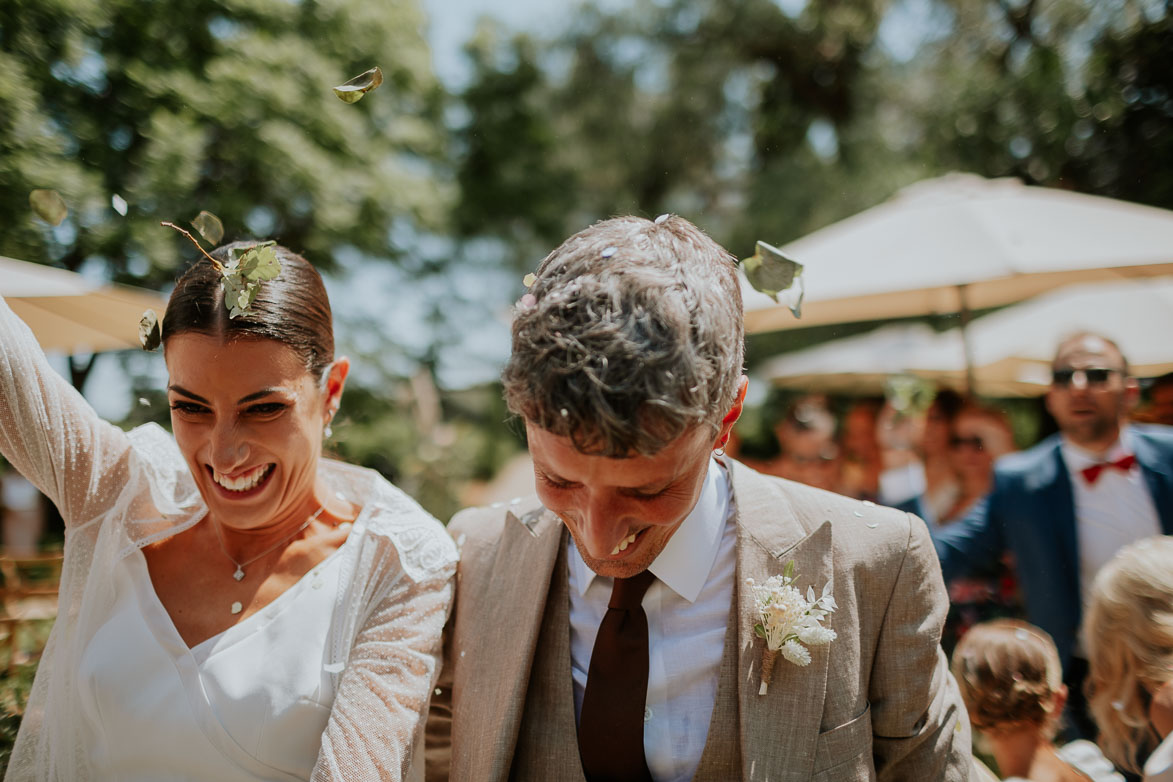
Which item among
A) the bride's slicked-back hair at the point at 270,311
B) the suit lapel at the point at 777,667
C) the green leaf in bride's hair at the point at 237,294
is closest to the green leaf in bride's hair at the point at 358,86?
the bride's slicked-back hair at the point at 270,311

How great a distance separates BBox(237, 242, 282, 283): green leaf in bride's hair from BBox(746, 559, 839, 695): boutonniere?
1.40 meters

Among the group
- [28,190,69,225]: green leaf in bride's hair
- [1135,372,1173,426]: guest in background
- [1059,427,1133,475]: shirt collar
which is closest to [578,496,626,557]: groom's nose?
[28,190,69,225]: green leaf in bride's hair

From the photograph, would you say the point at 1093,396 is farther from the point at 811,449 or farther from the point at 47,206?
the point at 47,206

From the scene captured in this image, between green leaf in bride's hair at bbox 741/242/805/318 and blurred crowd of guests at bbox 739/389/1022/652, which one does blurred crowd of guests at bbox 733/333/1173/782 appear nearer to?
blurred crowd of guests at bbox 739/389/1022/652

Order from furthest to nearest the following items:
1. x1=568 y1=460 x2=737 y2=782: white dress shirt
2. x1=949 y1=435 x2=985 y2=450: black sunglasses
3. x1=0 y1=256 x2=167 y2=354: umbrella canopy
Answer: x1=949 y1=435 x2=985 y2=450: black sunglasses, x1=0 y1=256 x2=167 y2=354: umbrella canopy, x1=568 y1=460 x2=737 y2=782: white dress shirt

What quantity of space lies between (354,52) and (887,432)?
20.5 ft

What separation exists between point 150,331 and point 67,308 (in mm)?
2359

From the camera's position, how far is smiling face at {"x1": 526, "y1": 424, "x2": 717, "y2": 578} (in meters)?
1.64

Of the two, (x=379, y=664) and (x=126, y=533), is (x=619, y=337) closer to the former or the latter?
(x=379, y=664)

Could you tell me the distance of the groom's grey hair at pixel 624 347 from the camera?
5.14ft

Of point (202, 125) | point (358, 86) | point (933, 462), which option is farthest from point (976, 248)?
point (202, 125)

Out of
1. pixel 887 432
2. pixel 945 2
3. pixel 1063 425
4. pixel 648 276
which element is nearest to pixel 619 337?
pixel 648 276

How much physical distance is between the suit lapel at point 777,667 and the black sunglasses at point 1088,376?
8.99 feet

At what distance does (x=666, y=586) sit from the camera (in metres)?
2.06
